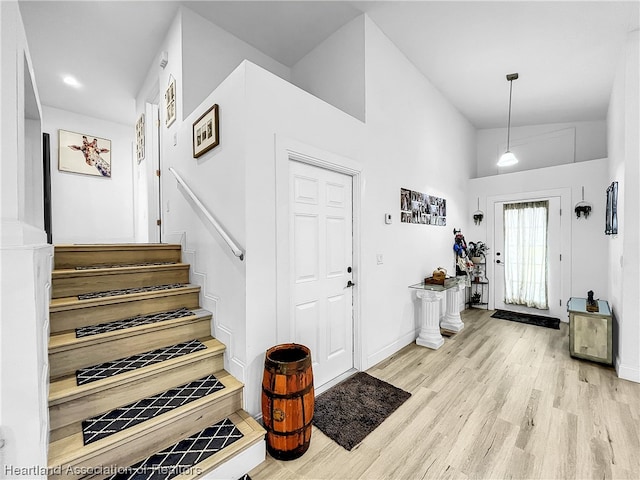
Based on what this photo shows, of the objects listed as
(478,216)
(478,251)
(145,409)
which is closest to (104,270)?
(145,409)

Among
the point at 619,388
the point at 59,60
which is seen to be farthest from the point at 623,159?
the point at 59,60

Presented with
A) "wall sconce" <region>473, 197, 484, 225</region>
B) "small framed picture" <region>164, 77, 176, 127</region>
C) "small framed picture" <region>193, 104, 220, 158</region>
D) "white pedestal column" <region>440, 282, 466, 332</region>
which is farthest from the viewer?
"wall sconce" <region>473, 197, 484, 225</region>

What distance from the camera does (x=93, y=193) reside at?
4.91 metres

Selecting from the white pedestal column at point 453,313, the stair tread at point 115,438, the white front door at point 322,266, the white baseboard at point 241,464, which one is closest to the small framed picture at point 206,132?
the white front door at point 322,266

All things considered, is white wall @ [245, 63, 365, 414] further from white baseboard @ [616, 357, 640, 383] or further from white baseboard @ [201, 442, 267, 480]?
white baseboard @ [616, 357, 640, 383]

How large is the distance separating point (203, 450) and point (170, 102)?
11.5 ft

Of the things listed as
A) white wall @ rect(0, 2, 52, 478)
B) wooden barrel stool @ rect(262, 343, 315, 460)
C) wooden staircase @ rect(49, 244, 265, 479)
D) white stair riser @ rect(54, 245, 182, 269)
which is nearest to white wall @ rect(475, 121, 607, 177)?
wooden barrel stool @ rect(262, 343, 315, 460)

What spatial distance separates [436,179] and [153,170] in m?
4.18

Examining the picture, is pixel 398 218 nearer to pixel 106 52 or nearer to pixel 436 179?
pixel 436 179

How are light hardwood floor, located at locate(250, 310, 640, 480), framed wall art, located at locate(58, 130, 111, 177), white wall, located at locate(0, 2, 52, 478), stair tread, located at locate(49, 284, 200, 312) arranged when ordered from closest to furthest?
white wall, located at locate(0, 2, 52, 478) < light hardwood floor, located at locate(250, 310, 640, 480) < stair tread, located at locate(49, 284, 200, 312) < framed wall art, located at locate(58, 130, 111, 177)

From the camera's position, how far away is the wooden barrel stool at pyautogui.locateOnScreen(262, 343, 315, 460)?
5.59 feet

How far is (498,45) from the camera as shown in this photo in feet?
10.4

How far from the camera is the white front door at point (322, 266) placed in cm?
230

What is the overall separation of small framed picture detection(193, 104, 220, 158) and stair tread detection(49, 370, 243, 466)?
188 cm
